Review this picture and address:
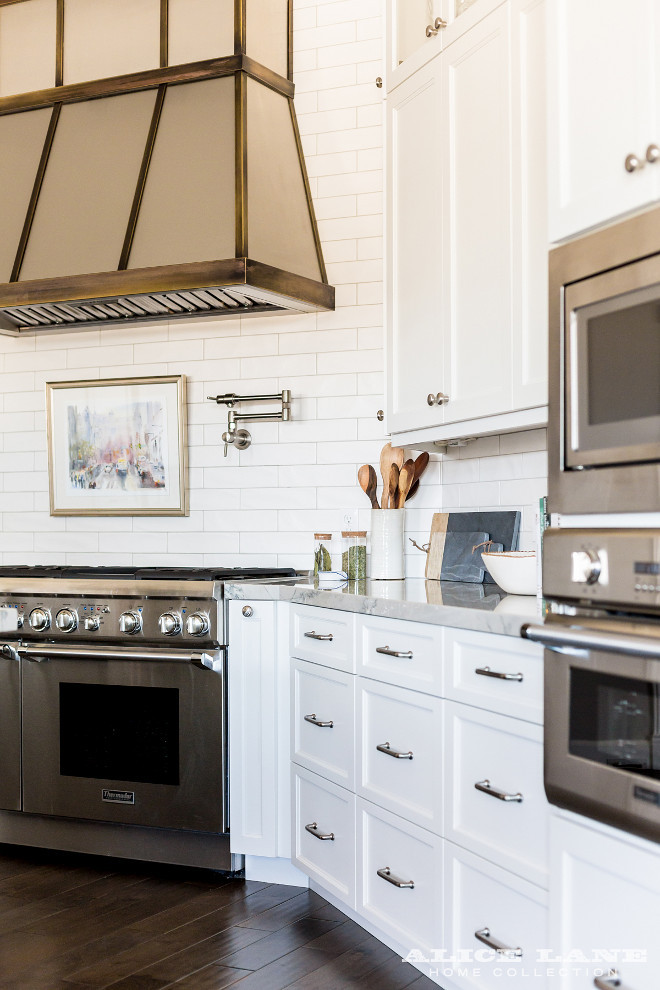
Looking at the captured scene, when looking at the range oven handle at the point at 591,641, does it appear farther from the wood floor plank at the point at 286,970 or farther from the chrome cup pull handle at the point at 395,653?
the wood floor plank at the point at 286,970

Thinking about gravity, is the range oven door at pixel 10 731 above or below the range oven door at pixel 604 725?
below

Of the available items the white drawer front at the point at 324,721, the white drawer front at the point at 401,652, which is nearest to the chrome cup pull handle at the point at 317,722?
the white drawer front at the point at 324,721

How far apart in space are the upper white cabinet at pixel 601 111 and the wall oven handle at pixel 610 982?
1289 mm

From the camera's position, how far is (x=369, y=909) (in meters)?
2.45

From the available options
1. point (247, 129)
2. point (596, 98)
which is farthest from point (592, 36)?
point (247, 129)

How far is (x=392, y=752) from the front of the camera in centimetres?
233

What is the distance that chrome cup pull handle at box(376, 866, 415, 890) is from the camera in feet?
7.42

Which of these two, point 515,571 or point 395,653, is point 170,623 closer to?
point 395,653

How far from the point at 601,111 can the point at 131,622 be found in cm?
213

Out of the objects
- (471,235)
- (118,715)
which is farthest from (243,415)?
(471,235)

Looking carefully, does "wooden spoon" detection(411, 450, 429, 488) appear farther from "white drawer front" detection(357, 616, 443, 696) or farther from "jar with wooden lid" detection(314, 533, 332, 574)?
"white drawer front" detection(357, 616, 443, 696)

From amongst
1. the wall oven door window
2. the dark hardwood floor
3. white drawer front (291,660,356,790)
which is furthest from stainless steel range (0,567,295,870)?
the wall oven door window

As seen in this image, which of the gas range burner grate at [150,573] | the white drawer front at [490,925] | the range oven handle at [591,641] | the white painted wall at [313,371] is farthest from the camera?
the white painted wall at [313,371]

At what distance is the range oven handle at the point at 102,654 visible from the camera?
3082 mm
